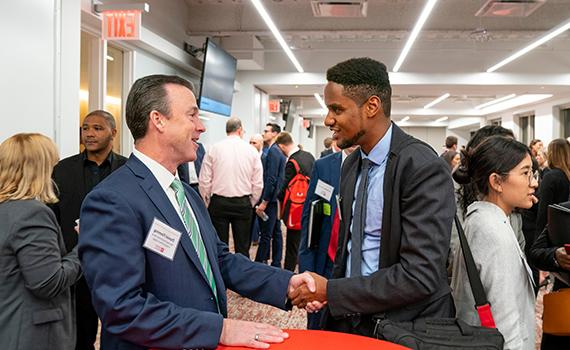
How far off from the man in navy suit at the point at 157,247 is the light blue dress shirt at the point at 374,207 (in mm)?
214

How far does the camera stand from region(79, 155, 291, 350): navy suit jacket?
53.9 inches

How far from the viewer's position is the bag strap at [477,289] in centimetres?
167

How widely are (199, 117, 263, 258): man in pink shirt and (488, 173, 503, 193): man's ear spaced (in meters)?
4.15

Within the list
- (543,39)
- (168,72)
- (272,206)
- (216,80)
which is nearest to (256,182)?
(272,206)

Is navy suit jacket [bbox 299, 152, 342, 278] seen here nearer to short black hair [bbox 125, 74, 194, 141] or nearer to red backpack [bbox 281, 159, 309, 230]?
short black hair [bbox 125, 74, 194, 141]

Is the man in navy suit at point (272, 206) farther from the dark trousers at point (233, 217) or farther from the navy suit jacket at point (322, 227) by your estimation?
the navy suit jacket at point (322, 227)

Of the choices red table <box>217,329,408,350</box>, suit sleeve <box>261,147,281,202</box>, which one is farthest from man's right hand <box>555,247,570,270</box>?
suit sleeve <box>261,147,281,202</box>

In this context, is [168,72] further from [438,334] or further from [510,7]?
[438,334]

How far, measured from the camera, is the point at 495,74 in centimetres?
1187

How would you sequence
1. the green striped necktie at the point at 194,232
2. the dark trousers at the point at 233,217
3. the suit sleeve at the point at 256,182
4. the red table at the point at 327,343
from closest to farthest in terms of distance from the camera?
the red table at the point at 327,343 < the green striped necktie at the point at 194,232 < the dark trousers at the point at 233,217 < the suit sleeve at the point at 256,182

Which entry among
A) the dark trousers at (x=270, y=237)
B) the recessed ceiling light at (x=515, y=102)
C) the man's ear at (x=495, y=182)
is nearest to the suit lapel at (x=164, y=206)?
the man's ear at (x=495, y=182)

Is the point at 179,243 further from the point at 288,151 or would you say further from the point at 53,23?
the point at 288,151

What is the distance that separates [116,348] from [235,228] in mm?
4435

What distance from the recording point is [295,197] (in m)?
5.71
